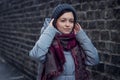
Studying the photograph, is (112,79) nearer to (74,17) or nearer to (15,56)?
(74,17)

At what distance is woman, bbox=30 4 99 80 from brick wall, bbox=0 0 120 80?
80cm

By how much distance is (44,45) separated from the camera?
101 inches

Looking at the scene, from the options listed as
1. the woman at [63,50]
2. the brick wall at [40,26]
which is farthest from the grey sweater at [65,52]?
the brick wall at [40,26]

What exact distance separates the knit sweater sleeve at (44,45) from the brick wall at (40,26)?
41.7 inches

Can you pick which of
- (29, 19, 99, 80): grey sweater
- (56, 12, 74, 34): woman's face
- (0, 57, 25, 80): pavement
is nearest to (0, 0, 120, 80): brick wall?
(0, 57, 25, 80): pavement

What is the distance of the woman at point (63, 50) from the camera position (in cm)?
256

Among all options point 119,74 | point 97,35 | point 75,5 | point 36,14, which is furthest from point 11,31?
point 119,74

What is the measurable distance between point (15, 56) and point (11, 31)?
3.33 ft

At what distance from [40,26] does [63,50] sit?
344cm

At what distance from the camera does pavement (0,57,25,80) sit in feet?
23.4

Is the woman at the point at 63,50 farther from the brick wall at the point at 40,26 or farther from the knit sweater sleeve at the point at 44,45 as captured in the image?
the brick wall at the point at 40,26

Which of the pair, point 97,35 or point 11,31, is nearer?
point 97,35

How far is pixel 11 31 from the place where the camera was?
8688mm

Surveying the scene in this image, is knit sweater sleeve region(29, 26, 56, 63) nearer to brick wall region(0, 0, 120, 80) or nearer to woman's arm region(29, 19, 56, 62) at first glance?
woman's arm region(29, 19, 56, 62)
